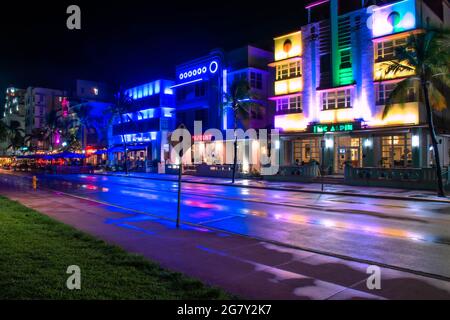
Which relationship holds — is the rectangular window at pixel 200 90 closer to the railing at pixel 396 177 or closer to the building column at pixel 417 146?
the railing at pixel 396 177

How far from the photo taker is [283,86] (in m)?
37.4

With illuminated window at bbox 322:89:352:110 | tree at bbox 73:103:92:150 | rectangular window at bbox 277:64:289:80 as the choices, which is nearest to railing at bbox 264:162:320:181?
illuminated window at bbox 322:89:352:110

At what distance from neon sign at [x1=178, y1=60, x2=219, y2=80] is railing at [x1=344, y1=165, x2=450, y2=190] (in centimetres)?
2245

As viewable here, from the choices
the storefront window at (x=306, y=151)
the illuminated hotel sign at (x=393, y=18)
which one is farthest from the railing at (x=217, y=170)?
the illuminated hotel sign at (x=393, y=18)

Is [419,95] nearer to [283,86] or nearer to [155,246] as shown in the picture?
[283,86]

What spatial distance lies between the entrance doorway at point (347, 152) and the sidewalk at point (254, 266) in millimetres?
23714

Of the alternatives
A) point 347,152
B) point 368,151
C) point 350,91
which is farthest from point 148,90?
point 368,151

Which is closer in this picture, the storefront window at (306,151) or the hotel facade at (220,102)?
the storefront window at (306,151)

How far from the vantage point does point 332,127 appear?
30922 millimetres

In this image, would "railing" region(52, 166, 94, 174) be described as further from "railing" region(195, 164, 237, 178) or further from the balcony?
the balcony

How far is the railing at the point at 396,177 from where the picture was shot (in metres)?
23.3

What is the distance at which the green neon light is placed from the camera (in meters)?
30.1
